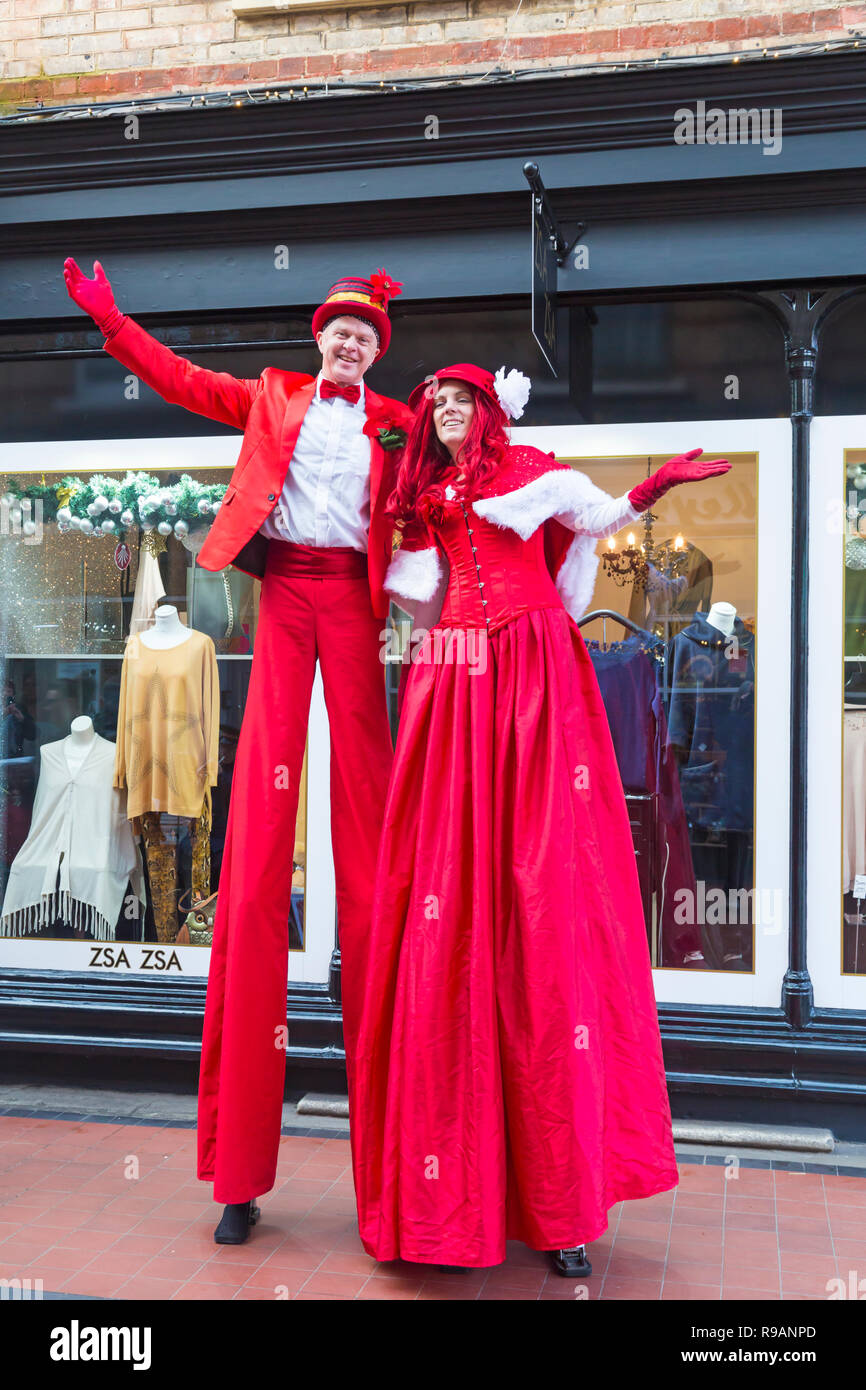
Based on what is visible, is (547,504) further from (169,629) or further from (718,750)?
(169,629)

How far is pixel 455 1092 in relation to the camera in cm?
282

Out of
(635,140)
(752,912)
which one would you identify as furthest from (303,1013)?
(635,140)

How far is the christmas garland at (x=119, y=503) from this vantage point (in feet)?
15.4

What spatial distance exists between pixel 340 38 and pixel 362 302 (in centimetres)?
192

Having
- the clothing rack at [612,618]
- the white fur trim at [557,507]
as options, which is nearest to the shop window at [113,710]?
the clothing rack at [612,618]

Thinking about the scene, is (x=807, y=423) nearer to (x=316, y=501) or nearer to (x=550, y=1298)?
(x=316, y=501)

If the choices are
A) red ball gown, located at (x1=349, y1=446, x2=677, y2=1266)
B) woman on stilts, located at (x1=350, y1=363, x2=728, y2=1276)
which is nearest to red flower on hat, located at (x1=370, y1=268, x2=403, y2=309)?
woman on stilts, located at (x1=350, y1=363, x2=728, y2=1276)

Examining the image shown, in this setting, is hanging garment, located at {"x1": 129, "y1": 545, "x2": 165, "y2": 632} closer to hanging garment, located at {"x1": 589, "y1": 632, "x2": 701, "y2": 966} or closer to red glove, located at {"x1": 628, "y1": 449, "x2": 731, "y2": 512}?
hanging garment, located at {"x1": 589, "y1": 632, "x2": 701, "y2": 966}

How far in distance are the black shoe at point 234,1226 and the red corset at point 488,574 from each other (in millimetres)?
1641

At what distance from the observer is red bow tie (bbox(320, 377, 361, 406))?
3303 millimetres

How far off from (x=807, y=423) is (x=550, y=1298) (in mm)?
2915

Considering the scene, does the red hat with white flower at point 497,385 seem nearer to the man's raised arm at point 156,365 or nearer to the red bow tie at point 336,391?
the red bow tie at point 336,391

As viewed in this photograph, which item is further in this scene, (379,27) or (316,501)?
(379,27)

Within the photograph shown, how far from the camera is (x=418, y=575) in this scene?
10.3 ft
